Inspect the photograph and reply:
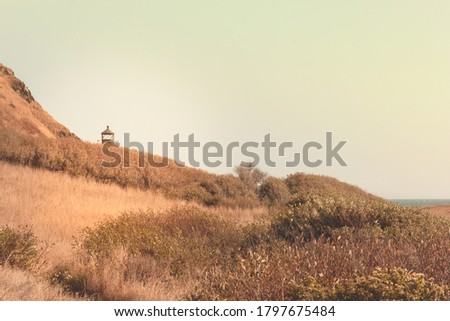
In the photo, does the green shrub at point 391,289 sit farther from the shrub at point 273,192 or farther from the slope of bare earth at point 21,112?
the slope of bare earth at point 21,112

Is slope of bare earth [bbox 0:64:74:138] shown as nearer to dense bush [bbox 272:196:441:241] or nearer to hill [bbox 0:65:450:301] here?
hill [bbox 0:65:450:301]

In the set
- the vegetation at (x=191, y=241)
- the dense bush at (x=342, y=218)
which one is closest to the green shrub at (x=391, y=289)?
the vegetation at (x=191, y=241)

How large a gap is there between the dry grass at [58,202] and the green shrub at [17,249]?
57 centimetres

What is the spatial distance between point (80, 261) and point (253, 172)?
18050 millimetres

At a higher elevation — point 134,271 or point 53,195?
point 53,195

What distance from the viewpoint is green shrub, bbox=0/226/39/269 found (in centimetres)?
704

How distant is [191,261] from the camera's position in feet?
25.7

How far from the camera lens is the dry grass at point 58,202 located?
33.8ft

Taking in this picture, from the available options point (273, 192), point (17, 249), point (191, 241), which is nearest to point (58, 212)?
point (191, 241)

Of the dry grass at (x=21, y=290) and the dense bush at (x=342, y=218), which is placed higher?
the dense bush at (x=342, y=218)

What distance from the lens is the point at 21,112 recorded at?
123ft
